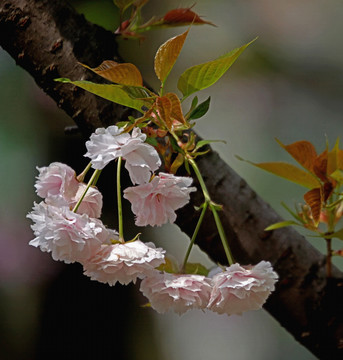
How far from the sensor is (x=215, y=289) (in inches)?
12.6

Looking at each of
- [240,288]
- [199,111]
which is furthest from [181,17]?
[240,288]

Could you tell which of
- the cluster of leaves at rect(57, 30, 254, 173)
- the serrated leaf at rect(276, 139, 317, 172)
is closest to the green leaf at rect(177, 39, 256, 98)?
the cluster of leaves at rect(57, 30, 254, 173)

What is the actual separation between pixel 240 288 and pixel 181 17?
0.80ft

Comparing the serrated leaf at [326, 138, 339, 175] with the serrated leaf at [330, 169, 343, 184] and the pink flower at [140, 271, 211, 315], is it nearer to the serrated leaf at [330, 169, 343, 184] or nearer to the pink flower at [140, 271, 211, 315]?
the serrated leaf at [330, 169, 343, 184]

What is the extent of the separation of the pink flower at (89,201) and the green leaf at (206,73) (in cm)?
8

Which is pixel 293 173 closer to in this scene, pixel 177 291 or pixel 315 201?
pixel 315 201

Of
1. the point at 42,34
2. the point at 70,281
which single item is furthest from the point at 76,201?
the point at 70,281

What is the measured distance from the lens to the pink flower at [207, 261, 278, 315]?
313 millimetres

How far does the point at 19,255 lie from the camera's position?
1238mm

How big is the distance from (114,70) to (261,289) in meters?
0.16

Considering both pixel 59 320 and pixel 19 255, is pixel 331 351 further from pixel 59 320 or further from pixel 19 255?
pixel 19 255

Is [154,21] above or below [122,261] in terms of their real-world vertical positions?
above

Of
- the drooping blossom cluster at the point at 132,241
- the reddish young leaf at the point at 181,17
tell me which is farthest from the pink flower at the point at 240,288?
the reddish young leaf at the point at 181,17

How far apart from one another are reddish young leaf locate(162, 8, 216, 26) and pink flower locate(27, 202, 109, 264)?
22 centimetres
